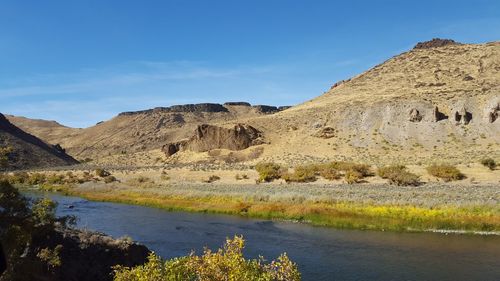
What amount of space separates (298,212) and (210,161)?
47.6m

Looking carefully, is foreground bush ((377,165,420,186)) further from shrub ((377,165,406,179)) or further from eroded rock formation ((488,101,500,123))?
eroded rock formation ((488,101,500,123))

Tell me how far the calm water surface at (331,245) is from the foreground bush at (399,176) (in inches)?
685

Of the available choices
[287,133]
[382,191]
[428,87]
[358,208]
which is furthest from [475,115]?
[358,208]

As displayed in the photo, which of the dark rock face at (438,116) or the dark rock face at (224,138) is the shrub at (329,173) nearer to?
the dark rock face at (438,116)

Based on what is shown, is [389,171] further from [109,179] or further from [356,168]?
[109,179]

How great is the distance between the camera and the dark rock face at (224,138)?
89.4 metres

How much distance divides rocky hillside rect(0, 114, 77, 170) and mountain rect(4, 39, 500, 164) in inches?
763

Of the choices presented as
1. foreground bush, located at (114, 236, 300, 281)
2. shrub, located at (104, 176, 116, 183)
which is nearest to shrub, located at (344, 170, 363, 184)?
shrub, located at (104, 176, 116, 183)

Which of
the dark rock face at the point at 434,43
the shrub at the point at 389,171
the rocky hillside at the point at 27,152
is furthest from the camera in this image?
the dark rock face at the point at 434,43

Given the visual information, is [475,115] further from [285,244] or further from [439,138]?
[285,244]

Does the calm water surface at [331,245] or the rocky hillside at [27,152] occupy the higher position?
the rocky hillside at [27,152]

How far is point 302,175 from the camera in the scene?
57.7 metres

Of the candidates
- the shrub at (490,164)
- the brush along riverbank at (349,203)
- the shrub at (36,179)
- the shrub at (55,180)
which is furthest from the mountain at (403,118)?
the shrub at (36,179)

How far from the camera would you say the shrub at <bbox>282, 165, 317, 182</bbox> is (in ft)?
187
